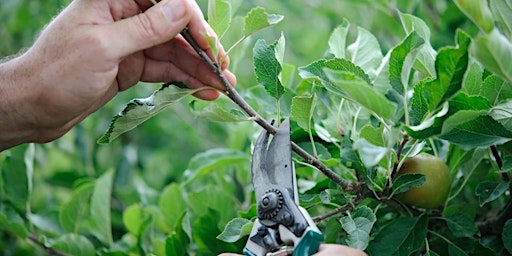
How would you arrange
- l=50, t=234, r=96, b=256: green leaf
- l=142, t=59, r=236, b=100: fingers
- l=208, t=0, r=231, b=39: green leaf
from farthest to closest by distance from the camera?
1. l=50, t=234, r=96, b=256: green leaf
2. l=142, t=59, r=236, b=100: fingers
3. l=208, t=0, r=231, b=39: green leaf

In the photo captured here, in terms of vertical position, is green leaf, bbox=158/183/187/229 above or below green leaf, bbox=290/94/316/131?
below

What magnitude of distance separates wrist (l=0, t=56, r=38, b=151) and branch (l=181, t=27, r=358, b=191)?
0.70 feet

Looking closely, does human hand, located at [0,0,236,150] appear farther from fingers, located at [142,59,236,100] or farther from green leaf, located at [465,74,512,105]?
green leaf, located at [465,74,512,105]

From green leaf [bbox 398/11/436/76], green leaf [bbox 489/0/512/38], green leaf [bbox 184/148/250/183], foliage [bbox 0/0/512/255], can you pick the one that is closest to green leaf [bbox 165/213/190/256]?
foliage [bbox 0/0/512/255]

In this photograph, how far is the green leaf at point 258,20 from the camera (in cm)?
74

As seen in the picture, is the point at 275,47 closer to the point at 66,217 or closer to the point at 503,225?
the point at 503,225

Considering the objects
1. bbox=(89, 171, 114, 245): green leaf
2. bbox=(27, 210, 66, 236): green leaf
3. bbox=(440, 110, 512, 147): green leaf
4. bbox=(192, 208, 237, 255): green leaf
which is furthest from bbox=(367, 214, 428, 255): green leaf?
bbox=(27, 210, 66, 236): green leaf

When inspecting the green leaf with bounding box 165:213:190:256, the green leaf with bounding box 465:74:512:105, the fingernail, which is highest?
the fingernail

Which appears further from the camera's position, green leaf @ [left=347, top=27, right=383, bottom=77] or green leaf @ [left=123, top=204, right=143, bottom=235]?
green leaf @ [left=123, top=204, right=143, bottom=235]

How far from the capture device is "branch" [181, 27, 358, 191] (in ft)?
2.43

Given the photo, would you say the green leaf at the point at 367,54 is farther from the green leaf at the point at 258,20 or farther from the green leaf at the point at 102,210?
the green leaf at the point at 102,210

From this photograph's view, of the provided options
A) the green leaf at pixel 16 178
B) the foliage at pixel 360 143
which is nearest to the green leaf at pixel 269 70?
the foliage at pixel 360 143

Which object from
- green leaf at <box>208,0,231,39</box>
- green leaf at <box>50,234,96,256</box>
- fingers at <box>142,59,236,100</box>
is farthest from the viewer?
green leaf at <box>50,234,96,256</box>

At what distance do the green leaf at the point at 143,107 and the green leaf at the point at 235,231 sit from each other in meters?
0.15
